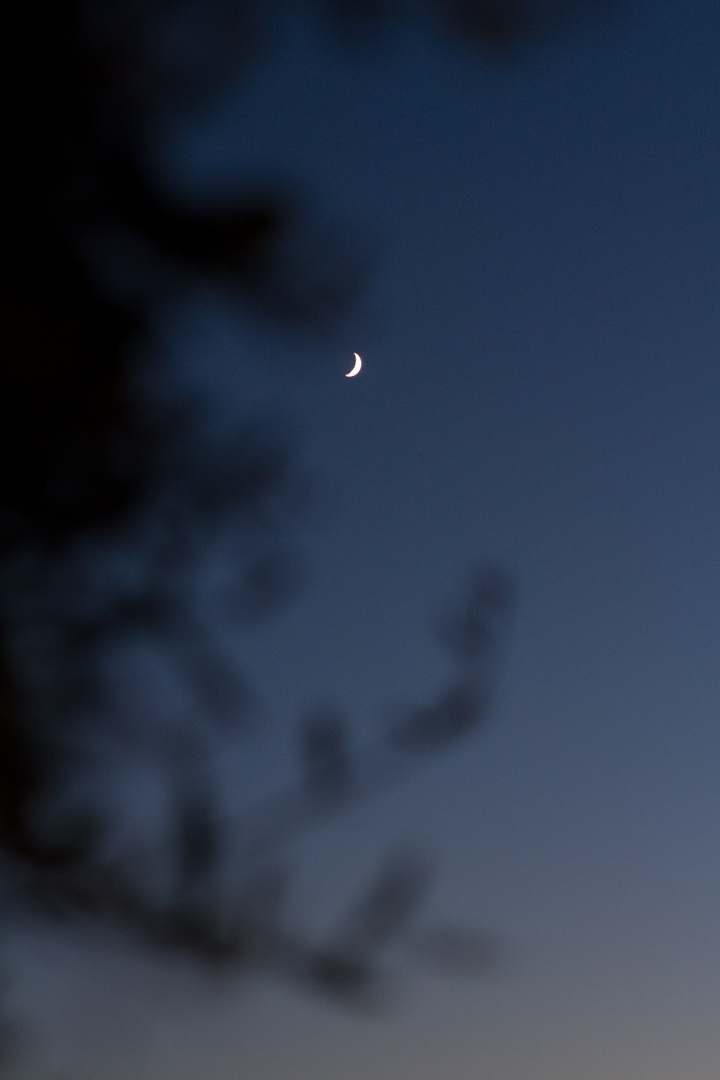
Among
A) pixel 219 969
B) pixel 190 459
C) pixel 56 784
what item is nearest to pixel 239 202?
pixel 190 459

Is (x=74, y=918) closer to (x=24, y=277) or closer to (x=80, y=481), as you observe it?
(x=80, y=481)

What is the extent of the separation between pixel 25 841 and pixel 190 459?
359 millimetres

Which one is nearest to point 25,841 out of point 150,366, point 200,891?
point 200,891

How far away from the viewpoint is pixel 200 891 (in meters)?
1.10

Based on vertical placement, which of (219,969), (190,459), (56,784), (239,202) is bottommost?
(219,969)

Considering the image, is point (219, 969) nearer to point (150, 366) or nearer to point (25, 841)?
point (25, 841)

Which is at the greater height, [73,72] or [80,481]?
[73,72]

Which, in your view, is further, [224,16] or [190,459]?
[190,459]

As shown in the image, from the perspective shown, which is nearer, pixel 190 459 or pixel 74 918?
pixel 74 918

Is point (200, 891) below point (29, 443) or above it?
below

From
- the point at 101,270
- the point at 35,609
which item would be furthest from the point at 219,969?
the point at 101,270

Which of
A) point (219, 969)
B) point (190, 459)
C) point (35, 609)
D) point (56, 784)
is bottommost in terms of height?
point (219, 969)

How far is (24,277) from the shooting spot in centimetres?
100

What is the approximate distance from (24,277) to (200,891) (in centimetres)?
54
